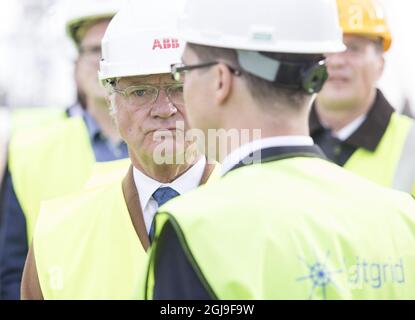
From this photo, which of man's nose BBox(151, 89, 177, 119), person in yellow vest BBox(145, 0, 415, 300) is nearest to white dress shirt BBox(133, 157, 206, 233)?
man's nose BBox(151, 89, 177, 119)

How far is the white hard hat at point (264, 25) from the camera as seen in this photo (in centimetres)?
348

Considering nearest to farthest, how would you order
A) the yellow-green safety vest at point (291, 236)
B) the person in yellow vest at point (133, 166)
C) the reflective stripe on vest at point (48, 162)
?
the yellow-green safety vest at point (291, 236) < the person in yellow vest at point (133, 166) < the reflective stripe on vest at point (48, 162)

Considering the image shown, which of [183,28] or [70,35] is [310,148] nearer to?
[183,28]

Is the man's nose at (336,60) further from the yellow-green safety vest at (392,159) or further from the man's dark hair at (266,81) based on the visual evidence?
the man's dark hair at (266,81)

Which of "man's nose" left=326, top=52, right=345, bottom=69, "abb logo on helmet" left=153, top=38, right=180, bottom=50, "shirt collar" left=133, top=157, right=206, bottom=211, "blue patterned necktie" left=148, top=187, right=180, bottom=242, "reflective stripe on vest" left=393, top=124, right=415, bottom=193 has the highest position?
"abb logo on helmet" left=153, top=38, right=180, bottom=50

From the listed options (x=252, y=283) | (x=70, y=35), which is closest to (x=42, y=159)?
(x=70, y=35)

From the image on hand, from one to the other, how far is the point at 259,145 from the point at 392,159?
370cm

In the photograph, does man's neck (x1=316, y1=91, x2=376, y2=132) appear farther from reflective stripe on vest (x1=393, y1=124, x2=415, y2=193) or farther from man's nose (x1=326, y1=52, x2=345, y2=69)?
reflective stripe on vest (x1=393, y1=124, x2=415, y2=193)

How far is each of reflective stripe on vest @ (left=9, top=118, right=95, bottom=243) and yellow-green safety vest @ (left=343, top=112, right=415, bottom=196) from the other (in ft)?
5.10

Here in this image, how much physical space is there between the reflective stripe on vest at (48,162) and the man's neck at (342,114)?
1.47 meters

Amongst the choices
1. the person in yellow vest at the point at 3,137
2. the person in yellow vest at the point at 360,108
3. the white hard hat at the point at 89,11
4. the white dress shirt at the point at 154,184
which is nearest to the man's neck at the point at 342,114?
the person in yellow vest at the point at 360,108

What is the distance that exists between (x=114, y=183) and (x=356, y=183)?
1.52 meters

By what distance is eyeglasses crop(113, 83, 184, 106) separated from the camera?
4.79 m

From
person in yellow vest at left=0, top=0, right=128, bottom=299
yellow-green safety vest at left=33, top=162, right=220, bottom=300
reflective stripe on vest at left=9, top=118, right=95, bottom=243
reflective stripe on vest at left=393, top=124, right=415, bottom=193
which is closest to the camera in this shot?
yellow-green safety vest at left=33, top=162, right=220, bottom=300
